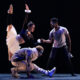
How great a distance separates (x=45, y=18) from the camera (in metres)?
9.45

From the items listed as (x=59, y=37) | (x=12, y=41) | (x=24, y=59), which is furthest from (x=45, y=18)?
(x=24, y=59)

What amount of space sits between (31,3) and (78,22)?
1.58 meters

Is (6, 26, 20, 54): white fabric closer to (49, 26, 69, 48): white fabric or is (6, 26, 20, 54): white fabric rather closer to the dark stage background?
(49, 26, 69, 48): white fabric

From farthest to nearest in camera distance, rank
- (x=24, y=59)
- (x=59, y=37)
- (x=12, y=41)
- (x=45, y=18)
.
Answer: (x=45, y=18) → (x=59, y=37) → (x=12, y=41) → (x=24, y=59)

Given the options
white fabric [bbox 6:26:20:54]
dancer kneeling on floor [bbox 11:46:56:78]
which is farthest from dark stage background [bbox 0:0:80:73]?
dancer kneeling on floor [bbox 11:46:56:78]

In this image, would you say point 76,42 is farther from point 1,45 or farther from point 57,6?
point 1,45

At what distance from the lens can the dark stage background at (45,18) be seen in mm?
9367

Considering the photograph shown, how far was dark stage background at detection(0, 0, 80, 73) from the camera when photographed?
9367mm

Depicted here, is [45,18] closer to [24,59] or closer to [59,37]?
[59,37]

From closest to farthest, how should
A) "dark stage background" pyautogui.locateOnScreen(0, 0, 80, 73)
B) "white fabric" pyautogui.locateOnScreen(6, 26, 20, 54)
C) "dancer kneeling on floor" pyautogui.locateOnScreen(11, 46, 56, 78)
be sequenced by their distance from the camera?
"dancer kneeling on floor" pyautogui.locateOnScreen(11, 46, 56, 78) → "white fabric" pyautogui.locateOnScreen(6, 26, 20, 54) → "dark stage background" pyautogui.locateOnScreen(0, 0, 80, 73)

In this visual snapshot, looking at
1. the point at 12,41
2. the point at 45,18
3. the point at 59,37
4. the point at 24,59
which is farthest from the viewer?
the point at 45,18

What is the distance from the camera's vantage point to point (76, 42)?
30.7 feet

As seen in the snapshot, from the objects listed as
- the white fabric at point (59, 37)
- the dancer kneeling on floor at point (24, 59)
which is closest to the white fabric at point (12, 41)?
the dancer kneeling on floor at point (24, 59)

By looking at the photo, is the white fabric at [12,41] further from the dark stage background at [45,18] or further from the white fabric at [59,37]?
the dark stage background at [45,18]
